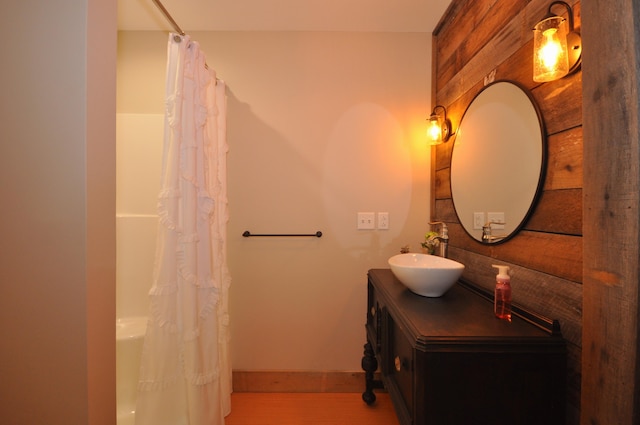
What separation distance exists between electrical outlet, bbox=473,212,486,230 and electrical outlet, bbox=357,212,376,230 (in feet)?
2.10

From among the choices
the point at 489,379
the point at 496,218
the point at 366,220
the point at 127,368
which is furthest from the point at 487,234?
the point at 127,368

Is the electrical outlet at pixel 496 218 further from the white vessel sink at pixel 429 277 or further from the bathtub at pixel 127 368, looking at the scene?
the bathtub at pixel 127 368

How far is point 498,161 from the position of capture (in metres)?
1.15

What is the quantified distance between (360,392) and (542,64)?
6.64 ft

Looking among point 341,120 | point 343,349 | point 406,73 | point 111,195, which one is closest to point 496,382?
point 343,349

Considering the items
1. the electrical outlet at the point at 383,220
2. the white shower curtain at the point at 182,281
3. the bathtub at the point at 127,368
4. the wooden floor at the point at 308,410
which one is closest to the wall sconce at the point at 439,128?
the electrical outlet at the point at 383,220

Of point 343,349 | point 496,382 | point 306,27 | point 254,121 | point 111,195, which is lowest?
point 343,349

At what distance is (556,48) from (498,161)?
0.46m

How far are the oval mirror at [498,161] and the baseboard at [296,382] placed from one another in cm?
132

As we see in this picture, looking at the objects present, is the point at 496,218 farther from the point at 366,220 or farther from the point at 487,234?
the point at 366,220

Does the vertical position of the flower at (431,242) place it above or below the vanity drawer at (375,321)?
above

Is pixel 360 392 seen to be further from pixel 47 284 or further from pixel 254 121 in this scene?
pixel 254 121

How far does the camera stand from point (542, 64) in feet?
2.71

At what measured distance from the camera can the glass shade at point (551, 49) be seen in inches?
31.3
